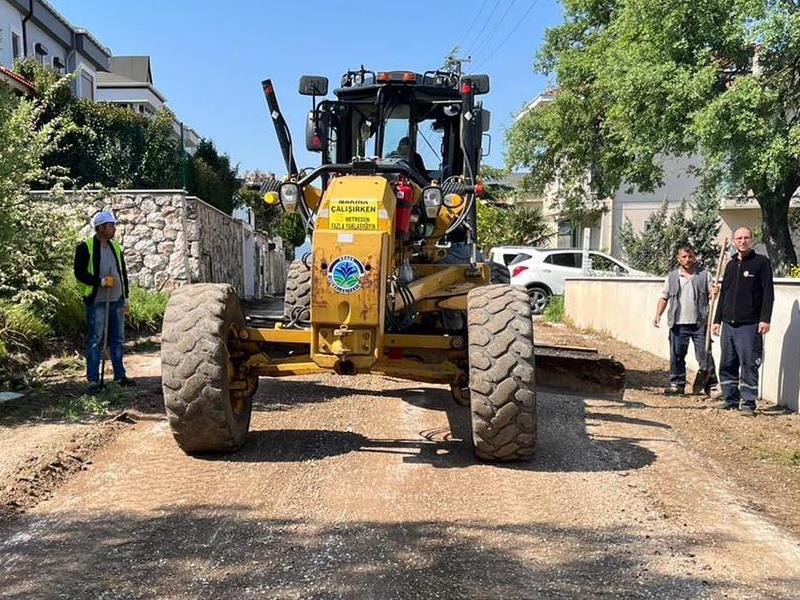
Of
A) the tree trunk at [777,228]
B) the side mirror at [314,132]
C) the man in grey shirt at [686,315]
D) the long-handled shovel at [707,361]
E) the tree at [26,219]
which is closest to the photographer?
the tree at [26,219]

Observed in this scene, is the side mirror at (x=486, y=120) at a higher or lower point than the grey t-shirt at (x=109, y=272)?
higher

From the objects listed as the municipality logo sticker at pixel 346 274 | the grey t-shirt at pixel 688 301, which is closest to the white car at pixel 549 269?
the grey t-shirt at pixel 688 301

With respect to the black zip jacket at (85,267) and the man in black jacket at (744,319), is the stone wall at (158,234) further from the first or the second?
the man in black jacket at (744,319)

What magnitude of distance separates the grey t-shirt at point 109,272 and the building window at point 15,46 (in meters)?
19.6

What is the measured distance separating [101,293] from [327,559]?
5074mm

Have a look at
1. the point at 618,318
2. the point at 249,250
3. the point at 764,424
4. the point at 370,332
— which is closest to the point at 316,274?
the point at 370,332

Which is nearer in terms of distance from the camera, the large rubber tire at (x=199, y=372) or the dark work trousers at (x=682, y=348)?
the large rubber tire at (x=199, y=372)

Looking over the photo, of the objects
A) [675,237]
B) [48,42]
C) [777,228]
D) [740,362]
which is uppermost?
[48,42]

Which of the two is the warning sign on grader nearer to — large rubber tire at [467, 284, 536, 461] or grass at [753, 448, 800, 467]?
large rubber tire at [467, 284, 536, 461]

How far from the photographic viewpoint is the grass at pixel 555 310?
18.3 metres

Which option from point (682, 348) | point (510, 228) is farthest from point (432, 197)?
point (510, 228)

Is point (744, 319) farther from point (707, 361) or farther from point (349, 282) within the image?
point (349, 282)

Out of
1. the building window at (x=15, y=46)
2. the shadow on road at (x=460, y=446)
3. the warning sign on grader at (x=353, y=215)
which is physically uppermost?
the building window at (x=15, y=46)

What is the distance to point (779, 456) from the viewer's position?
5.93 meters
